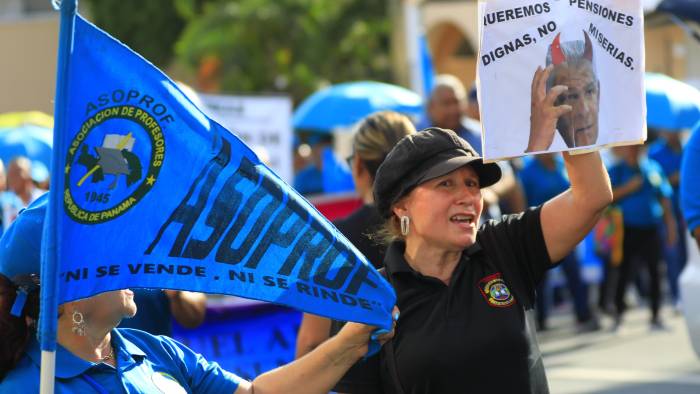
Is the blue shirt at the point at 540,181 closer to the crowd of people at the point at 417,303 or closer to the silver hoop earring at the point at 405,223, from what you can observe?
the crowd of people at the point at 417,303

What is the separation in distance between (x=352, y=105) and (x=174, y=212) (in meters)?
10.3

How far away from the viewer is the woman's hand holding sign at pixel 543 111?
154 inches

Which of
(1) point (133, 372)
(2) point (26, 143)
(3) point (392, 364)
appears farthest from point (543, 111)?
(2) point (26, 143)

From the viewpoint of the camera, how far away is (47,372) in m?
3.38

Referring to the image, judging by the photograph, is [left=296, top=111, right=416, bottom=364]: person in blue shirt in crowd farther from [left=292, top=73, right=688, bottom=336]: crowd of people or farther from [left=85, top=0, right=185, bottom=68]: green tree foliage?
[left=85, top=0, right=185, bottom=68]: green tree foliage

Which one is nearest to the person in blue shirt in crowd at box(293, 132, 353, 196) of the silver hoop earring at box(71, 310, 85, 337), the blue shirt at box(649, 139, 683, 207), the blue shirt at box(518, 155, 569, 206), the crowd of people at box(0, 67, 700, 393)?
the blue shirt at box(518, 155, 569, 206)

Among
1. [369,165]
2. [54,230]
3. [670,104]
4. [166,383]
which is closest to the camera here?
[54,230]

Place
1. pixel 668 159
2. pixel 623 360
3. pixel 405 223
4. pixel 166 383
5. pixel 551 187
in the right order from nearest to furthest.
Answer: pixel 166 383 → pixel 405 223 → pixel 623 360 → pixel 551 187 → pixel 668 159

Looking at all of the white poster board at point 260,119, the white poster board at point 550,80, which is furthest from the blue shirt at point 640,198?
the white poster board at point 550,80

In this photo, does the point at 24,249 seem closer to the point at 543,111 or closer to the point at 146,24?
the point at 543,111

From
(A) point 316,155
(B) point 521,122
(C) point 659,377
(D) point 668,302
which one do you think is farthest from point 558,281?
(B) point 521,122

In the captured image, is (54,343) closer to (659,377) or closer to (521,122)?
(521,122)

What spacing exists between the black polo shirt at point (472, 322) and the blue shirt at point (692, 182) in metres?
2.11

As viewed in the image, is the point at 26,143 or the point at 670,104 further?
the point at 670,104
